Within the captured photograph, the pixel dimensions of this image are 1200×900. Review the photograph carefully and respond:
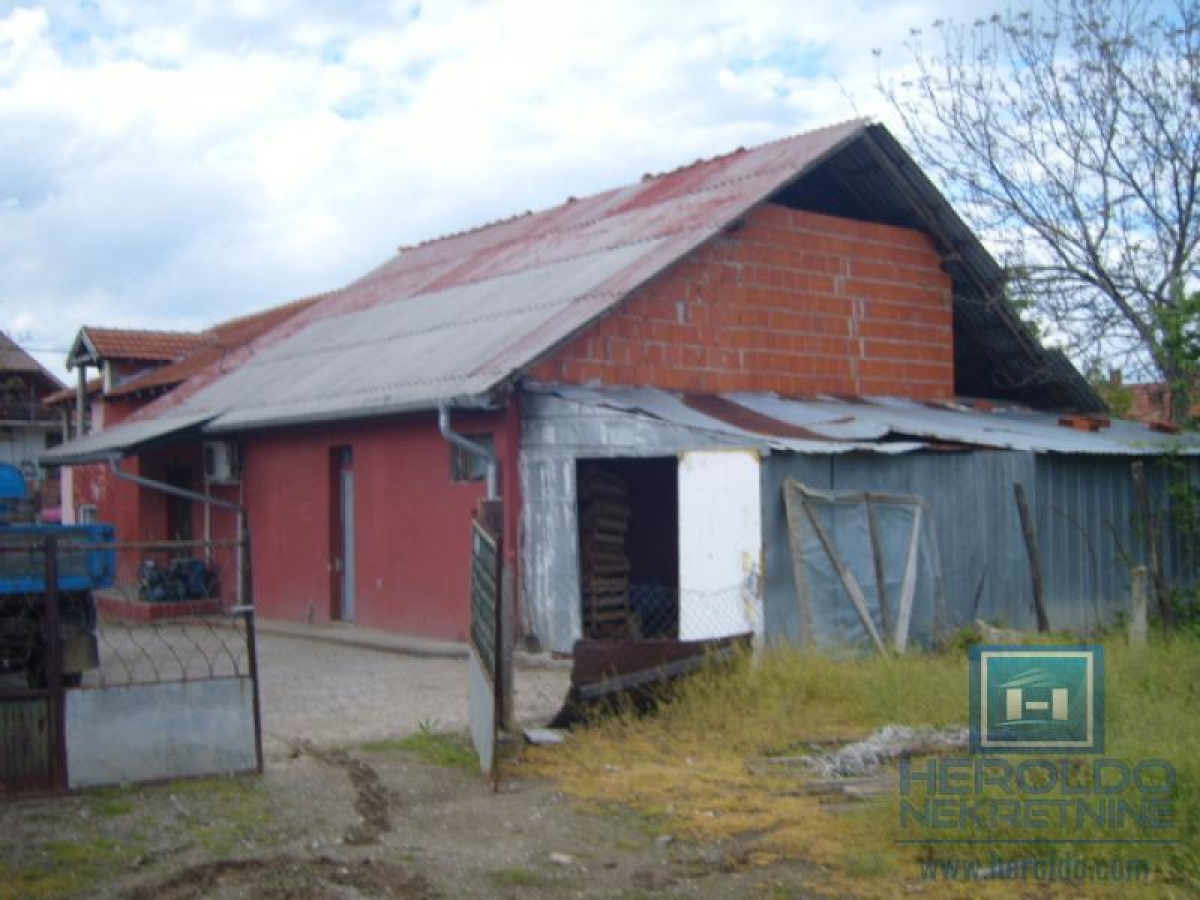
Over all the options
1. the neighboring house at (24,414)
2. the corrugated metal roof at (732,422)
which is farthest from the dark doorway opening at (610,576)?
the neighboring house at (24,414)

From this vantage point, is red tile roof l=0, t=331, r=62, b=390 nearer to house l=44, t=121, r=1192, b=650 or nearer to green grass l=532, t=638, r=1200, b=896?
house l=44, t=121, r=1192, b=650

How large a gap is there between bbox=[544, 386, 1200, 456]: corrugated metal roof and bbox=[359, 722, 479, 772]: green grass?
3.81 meters

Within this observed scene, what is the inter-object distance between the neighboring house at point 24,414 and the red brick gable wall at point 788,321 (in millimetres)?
30184

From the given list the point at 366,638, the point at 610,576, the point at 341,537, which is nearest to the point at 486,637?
the point at 610,576

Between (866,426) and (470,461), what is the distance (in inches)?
169

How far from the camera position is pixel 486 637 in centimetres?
870

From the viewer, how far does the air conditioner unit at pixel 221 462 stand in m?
19.2

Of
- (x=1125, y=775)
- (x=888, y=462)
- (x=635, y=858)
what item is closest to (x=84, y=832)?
(x=635, y=858)

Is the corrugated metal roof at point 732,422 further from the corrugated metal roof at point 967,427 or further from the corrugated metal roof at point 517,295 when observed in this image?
the corrugated metal roof at point 517,295

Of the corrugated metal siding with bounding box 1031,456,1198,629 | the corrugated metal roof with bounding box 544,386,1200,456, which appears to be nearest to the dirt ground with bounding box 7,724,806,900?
the corrugated metal roof with bounding box 544,386,1200,456

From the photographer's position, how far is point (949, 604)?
12.7 m

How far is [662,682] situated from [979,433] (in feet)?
21.3

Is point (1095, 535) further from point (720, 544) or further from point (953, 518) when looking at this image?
point (720, 544)

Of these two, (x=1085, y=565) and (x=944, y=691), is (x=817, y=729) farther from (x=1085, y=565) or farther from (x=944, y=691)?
(x=1085, y=565)
